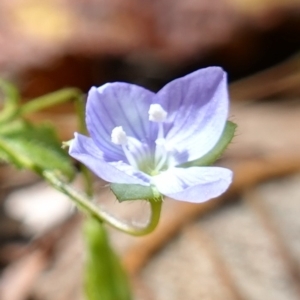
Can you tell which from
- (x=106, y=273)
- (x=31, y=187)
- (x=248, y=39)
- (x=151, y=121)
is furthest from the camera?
(x=248, y=39)

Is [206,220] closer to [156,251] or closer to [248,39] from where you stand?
[156,251]

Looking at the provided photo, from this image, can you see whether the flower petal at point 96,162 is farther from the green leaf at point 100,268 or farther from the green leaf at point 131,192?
the green leaf at point 100,268

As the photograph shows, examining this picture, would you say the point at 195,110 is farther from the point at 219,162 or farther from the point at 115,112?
the point at 219,162

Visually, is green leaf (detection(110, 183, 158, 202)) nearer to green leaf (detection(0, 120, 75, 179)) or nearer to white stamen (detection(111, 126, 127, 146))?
white stamen (detection(111, 126, 127, 146))

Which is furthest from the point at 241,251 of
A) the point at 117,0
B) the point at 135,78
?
the point at 117,0

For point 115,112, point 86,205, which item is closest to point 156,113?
point 115,112

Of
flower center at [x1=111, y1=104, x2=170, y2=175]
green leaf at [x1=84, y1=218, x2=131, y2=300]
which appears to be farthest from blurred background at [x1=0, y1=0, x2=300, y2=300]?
flower center at [x1=111, y1=104, x2=170, y2=175]

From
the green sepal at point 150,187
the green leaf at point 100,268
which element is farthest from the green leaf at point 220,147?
the green leaf at point 100,268
